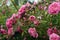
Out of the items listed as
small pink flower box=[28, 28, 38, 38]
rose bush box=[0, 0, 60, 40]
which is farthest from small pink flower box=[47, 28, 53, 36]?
small pink flower box=[28, 28, 38, 38]

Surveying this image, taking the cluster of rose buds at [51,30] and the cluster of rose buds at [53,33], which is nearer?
the cluster of rose buds at [53,33]

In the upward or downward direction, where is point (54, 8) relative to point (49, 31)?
upward

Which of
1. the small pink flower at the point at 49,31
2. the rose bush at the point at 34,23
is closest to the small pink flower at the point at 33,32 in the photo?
the rose bush at the point at 34,23

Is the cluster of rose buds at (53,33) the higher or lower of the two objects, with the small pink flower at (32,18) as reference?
lower

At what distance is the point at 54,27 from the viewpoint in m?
1.72

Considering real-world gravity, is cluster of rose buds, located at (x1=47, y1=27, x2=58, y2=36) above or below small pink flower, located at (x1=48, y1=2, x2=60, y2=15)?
below

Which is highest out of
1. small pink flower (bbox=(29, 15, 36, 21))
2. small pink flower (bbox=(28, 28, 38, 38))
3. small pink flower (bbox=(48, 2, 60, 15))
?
small pink flower (bbox=(48, 2, 60, 15))

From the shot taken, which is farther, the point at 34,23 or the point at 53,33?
the point at 34,23

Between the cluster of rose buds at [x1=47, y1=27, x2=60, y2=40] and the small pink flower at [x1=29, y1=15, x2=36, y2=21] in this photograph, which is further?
the small pink flower at [x1=29, y1=15, x2=36, y2=21]

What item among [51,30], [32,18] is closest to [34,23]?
[32,18]

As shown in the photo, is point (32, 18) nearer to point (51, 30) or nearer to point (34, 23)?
point (34, 23)

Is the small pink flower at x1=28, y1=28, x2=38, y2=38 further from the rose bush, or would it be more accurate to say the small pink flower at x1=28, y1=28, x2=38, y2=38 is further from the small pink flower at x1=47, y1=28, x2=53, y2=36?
the small pink flower at x1=47, y1=28, x2=53, y2=36

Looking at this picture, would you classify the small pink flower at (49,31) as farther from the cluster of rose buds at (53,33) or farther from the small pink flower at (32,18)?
the small pink flower at (32,18)

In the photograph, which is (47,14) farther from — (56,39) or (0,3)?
(0,3)
